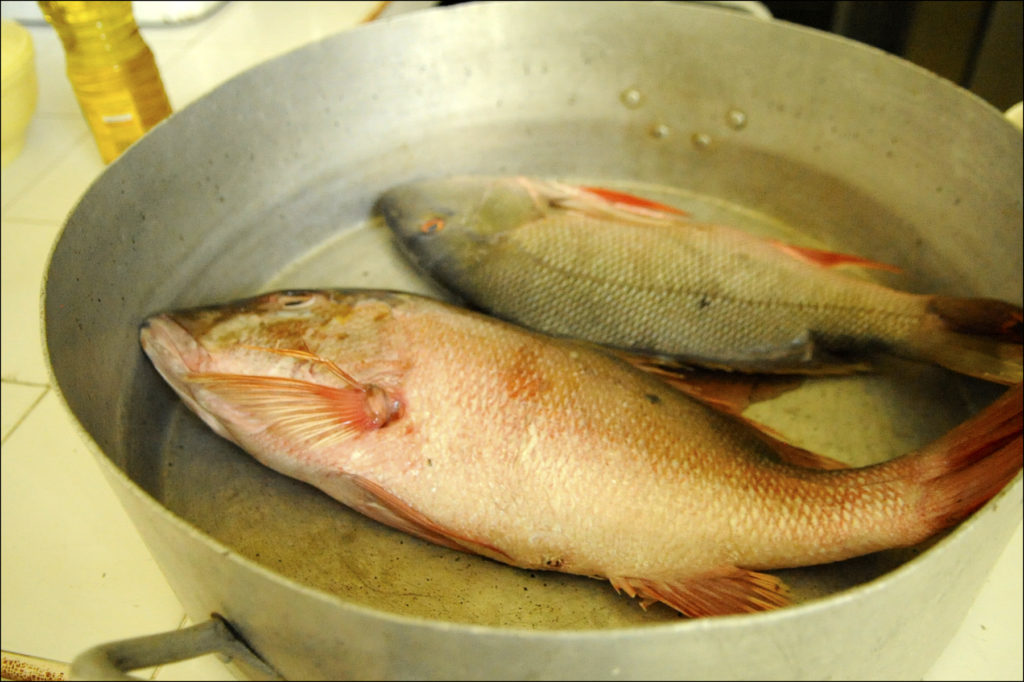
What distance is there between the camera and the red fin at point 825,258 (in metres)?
1.02

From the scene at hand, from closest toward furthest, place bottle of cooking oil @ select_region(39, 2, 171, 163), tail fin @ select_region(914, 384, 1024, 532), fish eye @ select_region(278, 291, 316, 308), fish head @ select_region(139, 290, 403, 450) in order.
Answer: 1. tail fin @ select_region(914, 384, 1024, 532)
2. fish head @ select_region(139, 290, 403, 450)
3. fish eye @ select_region(278, 291, 316, 308)
4. bottle of cooking oil @ select_region(39, 2, 171, 163)

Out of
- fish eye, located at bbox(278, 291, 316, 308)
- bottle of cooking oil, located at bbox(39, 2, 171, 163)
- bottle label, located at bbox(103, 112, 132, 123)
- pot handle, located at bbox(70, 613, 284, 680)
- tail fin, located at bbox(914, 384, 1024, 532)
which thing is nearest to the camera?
pot handle, located at bbox(70, 613, 284, 680)

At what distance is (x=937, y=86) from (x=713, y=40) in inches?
11.1

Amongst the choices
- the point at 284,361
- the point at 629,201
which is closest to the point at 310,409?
the point at 284,361

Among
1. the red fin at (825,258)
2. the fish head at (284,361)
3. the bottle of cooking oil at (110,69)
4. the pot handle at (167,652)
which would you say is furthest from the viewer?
the bottle of cooking oil at (110,69)

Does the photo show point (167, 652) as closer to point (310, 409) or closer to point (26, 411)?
point (310, 409)

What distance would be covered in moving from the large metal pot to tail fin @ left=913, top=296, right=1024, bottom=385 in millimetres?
85

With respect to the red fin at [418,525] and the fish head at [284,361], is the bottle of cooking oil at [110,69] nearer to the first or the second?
the fish head at [284,361]

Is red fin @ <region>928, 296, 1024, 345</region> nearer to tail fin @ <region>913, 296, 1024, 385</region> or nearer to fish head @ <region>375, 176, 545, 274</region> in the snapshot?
tail fin @ <region>913, 296, 1024, 385</region>

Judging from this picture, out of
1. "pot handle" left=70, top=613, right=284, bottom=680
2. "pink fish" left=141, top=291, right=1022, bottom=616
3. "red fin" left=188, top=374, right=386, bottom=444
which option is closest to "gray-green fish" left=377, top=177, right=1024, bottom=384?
"pink fish" left=141, top=291, right=1022, bottom=616

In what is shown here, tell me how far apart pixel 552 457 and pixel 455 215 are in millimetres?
424

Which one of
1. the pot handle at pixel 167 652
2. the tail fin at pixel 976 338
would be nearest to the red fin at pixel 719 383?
the tail fin at pixel 976 338

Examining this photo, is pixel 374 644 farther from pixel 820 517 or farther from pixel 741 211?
pixel 741 211

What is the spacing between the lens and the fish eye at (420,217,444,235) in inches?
41.5
